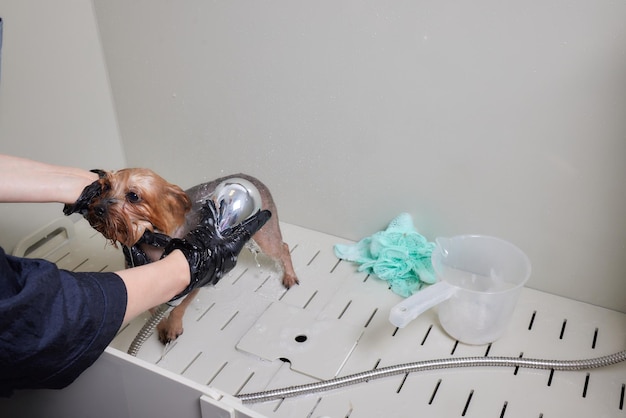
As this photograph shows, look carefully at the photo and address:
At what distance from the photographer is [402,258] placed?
83.0 inches

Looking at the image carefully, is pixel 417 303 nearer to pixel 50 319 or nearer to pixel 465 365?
pixel 465 365

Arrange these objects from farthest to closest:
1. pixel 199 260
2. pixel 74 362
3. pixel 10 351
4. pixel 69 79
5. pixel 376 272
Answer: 1. pixel 69 79
2. pixel 376 272
3. pixel 199 260
4. pixel 74 362
5. pixel 10 351

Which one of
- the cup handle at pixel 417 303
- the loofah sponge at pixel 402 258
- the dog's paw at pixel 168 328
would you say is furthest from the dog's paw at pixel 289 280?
the cup handle at pixel 417 303

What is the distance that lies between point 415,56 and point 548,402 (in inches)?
39.9

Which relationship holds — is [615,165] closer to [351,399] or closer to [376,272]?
[376,272]

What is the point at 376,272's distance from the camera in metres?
2.13

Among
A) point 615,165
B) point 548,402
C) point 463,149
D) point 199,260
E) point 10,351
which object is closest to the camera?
point 10,351

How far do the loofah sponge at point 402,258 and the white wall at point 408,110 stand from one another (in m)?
0.07

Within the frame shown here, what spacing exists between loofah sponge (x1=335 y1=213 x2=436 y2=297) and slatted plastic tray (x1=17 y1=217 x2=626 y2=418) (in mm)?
42

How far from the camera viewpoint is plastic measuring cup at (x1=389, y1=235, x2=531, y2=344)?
176 cm

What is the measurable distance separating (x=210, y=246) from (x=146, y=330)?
472 millimetres

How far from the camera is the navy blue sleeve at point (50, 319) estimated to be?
3.56ft

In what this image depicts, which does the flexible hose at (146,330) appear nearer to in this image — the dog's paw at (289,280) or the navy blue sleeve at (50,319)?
the dog's paw at (289,280)

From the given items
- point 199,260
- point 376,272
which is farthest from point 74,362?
point 376,272
